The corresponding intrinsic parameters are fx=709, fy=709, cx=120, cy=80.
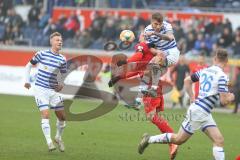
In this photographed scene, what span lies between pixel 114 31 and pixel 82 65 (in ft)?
13.4

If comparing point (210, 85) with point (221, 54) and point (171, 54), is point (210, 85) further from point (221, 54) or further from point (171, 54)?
point (171, 54)

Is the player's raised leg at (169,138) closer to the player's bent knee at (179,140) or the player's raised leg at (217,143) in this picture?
the player's bent knee at (179,140)

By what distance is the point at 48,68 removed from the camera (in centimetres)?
1528

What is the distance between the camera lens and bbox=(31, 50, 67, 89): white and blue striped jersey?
15266 millimetres

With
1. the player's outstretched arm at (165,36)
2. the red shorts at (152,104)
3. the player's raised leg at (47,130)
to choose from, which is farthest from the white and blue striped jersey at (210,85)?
the player's raised leg at (47,130)

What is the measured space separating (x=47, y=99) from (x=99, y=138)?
10.0ft

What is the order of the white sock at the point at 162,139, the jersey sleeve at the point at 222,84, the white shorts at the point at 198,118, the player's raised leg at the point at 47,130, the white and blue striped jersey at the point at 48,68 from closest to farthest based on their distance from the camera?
the jersey sleeve at the point at 222,84 < the white shorts at the point at 198,118 < the white sock at the point at 162,139 < the player's raised leg at the point at 47,130 < the white and blue striped jersey at the point at 48,68

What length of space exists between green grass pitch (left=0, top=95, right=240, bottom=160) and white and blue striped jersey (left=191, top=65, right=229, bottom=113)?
104 inches

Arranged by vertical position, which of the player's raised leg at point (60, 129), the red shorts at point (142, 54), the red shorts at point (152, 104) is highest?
the red shorts at point (142, 54)

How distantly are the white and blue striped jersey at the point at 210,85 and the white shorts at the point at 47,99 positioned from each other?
3.84 metres

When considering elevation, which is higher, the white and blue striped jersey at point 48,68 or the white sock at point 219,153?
the white and blue striped jersey at point 48,68

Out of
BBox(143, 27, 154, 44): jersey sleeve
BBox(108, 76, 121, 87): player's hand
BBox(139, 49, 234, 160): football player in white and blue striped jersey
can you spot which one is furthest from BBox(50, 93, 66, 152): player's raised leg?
BBox(139, 49, 234, 160): football player in white and blue striped jersey

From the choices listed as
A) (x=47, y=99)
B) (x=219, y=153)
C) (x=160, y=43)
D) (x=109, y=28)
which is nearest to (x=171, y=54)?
(x=160, y=43)

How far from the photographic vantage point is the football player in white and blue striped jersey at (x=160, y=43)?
14938 mm
